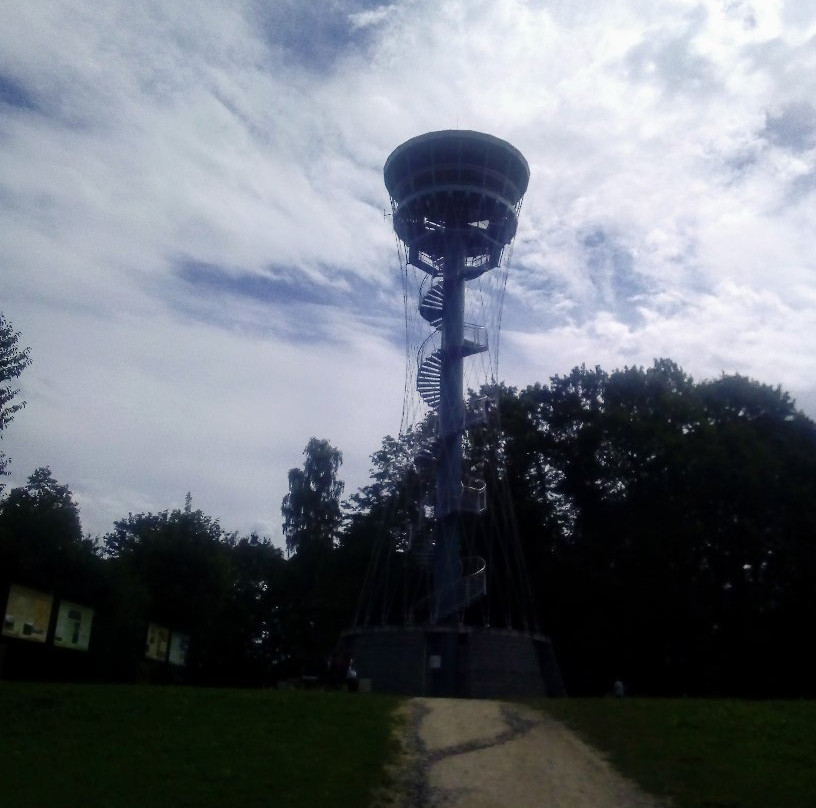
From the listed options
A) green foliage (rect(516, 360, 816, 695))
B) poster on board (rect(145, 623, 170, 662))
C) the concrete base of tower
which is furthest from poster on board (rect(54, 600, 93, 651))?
green foliage (rect(516, 360, 816, 695))

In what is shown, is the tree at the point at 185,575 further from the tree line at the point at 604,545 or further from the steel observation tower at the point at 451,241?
the steel observation tower at the point at 451,241

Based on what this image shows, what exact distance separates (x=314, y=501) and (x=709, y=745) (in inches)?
1715

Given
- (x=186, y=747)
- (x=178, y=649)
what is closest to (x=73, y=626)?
(x=178, y=649)

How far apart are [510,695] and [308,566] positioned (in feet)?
85.1

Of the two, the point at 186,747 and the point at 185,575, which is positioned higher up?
the point at 185,575

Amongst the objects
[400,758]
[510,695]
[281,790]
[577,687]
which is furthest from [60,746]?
[577,687]

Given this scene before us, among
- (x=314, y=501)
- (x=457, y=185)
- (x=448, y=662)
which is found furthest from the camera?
(x=314, y=501)

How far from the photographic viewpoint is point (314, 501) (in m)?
58.6

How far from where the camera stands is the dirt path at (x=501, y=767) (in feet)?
44.4

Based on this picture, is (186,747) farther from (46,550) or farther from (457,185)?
(457,185)

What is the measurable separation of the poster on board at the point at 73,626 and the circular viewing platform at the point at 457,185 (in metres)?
21.1

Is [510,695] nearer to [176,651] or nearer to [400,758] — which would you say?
[176,651]

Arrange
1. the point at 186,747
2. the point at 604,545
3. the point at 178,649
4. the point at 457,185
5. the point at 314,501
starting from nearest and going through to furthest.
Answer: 1. the point at 186,747
2. the point at 178,649
3. the point at 457,185
4. the point at 604,545
5. the point at 314,501

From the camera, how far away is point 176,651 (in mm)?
33250
